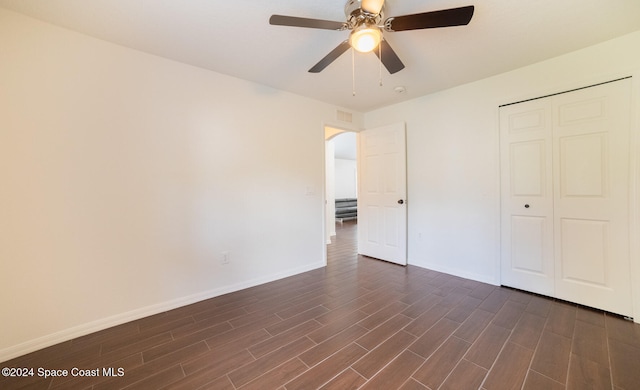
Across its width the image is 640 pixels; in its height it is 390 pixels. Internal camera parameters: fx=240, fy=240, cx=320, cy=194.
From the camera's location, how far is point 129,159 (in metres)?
2.25

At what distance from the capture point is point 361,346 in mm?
1854

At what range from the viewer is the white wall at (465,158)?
2.48m

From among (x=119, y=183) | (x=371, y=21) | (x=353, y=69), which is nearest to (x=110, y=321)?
(x=119, y=183)

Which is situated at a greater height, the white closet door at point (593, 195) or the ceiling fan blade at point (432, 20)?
the ceiling fan blade at point (432, 20)

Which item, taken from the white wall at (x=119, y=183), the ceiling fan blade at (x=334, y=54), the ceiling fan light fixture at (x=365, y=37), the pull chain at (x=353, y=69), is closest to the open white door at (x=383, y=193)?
the pull chain at (x=353, y=69)

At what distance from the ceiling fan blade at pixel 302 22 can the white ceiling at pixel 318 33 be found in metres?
0.28

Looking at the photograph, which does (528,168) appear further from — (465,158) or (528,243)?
(528,243)

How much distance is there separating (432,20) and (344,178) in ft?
28.0

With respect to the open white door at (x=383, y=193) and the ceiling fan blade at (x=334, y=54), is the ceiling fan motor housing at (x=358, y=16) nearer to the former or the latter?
the ceiling fan blade at (x=334, y=54)

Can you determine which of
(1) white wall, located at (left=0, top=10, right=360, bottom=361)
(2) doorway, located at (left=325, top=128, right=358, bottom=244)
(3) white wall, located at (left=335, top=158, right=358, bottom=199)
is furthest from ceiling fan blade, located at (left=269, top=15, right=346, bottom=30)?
(3) white wall, located at (left=335, top=158, right=358, bottom=199)

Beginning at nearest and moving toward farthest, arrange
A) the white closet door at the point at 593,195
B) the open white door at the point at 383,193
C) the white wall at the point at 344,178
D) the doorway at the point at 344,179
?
the white closet door at the point at 593,195 → the open white door at the point at 383,193 → the doorway at the point at 344,179 → the white wall at the point at 344,178

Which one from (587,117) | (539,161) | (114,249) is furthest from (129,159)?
(587,117)

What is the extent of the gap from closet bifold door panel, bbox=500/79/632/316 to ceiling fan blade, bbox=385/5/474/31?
1.91m

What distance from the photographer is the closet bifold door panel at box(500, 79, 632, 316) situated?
2221 mm
